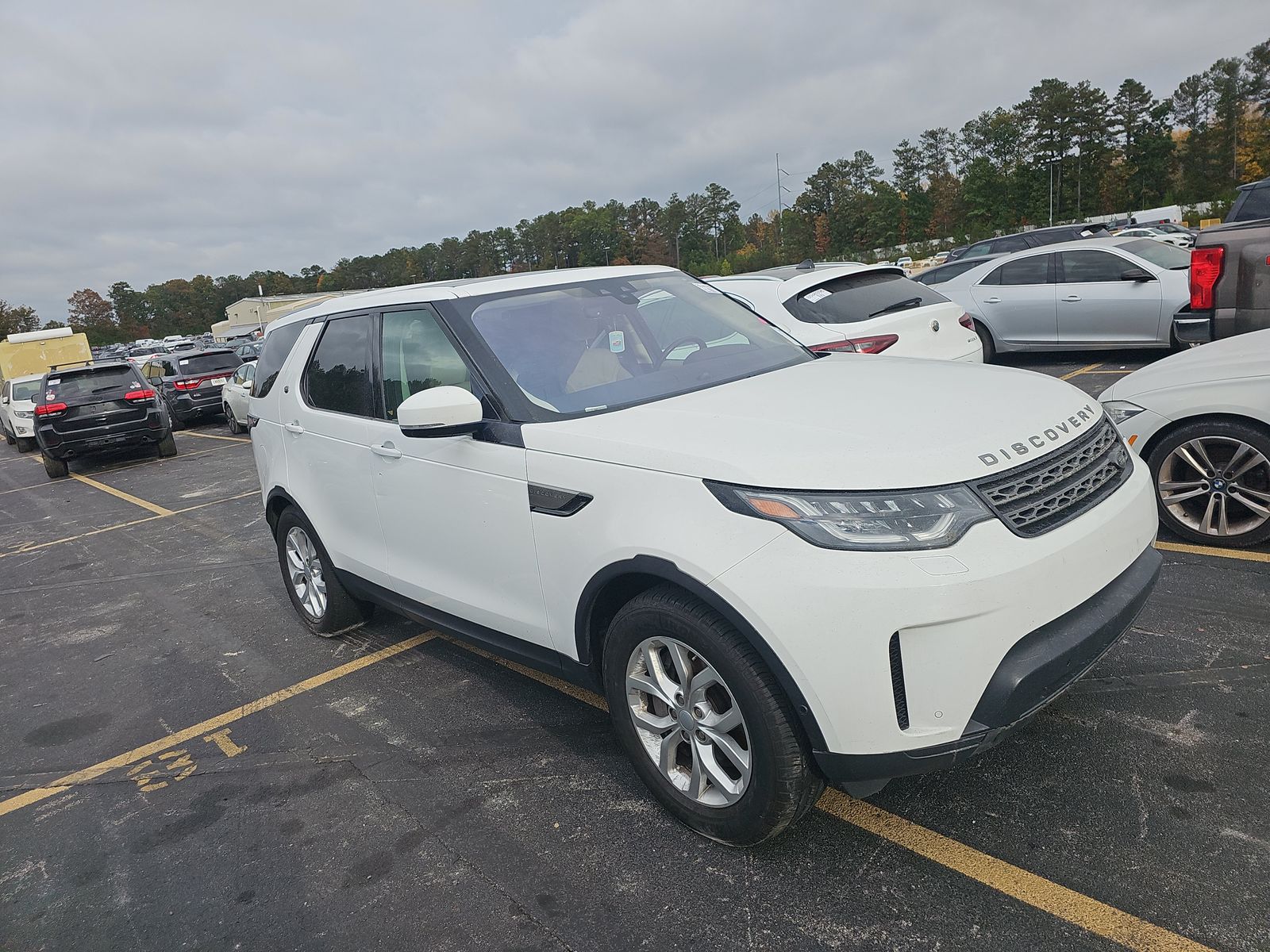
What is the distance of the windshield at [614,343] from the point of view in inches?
128

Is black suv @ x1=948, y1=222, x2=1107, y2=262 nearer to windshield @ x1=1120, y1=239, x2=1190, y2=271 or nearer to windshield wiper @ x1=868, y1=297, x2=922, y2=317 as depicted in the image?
Result: windshield @ x1=1120, y1=239, x2=1190, y2=271

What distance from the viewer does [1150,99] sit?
80.9 m

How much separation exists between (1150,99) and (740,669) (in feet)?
325

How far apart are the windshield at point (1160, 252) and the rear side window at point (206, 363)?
18.1 meters

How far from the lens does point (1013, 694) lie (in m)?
2.27

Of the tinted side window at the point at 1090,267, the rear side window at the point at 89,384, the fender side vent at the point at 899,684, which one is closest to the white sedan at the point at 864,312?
the fender side vent at the point at 899,684

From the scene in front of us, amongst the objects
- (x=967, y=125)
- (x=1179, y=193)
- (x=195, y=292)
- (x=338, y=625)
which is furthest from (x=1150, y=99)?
(x=195, y=292)

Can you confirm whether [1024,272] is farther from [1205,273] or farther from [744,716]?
[744,716]

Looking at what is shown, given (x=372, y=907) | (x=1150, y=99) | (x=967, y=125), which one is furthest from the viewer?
(x=967, y=125)

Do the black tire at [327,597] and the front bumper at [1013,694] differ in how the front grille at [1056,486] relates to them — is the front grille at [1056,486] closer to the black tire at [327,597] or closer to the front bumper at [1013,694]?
the front bumper at [1013,694]

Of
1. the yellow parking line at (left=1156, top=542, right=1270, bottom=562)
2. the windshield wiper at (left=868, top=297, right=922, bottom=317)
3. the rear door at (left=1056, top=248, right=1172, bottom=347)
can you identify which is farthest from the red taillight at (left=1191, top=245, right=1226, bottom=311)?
the rear door at (left=1056, top=248, right=1172, bottom=347)

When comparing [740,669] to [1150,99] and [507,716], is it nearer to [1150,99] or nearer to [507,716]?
[507,716]

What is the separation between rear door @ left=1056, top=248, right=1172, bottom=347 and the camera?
1009 cm

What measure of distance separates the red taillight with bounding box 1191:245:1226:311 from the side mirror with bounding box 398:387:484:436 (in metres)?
5.61
